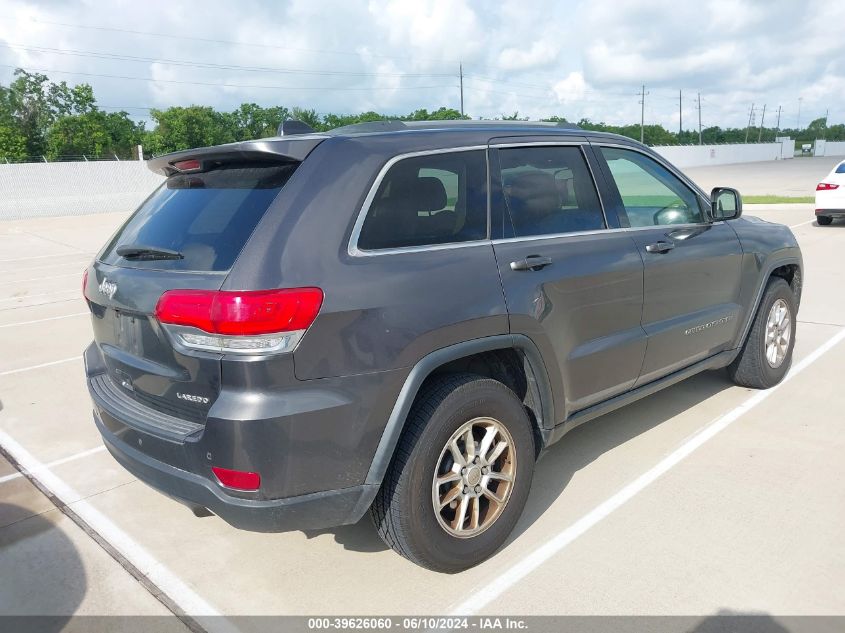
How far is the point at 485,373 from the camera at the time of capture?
3174mm

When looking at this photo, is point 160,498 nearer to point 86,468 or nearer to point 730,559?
point 86,468

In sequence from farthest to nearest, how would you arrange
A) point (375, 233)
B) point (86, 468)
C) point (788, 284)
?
1. point (788, 284)
2. point (86, 468)
3. point (375, 233)

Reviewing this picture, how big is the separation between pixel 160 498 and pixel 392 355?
1.93 meters

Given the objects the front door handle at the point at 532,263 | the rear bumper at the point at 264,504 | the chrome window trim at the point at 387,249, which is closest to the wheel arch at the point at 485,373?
the rear bumper at the point at 264,504

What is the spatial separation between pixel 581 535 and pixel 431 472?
956 millimetres

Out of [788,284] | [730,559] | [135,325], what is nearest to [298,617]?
[135,325]

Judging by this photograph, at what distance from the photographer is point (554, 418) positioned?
3318mm

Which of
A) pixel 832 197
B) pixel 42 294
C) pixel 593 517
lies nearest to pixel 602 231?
pixel 593 517

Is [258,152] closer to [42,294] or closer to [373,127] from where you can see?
[373,127]

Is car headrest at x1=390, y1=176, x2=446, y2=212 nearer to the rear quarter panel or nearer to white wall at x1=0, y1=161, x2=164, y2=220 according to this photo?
the rear quarter panel

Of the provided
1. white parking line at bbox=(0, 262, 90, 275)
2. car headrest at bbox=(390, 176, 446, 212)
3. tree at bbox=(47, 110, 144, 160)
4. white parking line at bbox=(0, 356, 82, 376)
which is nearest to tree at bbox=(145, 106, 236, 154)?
tree at bbox=(47, 110, 144, 160)

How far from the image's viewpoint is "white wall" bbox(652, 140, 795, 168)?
5950 centimetres

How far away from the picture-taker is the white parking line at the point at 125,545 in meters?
2.85

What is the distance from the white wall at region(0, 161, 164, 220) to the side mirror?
27228mm
